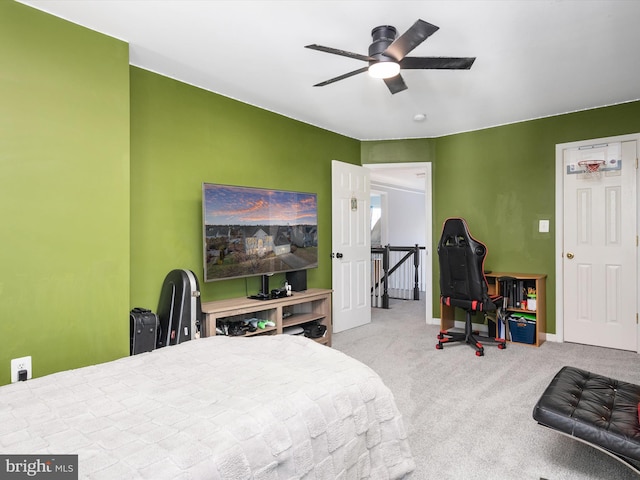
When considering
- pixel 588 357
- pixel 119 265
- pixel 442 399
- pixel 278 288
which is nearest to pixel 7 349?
pixel 119 265

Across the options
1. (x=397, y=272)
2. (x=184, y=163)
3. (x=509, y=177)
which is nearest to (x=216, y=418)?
(x=184, y=163)

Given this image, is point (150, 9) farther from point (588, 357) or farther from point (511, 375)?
point (588, 357)

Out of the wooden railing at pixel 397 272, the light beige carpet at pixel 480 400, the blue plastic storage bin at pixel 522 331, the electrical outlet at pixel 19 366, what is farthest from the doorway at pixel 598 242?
the electrical outlet at pixel 19 366

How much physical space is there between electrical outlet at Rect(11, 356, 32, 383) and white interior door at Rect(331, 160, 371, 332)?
10.2ft

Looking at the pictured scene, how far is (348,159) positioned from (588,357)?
3533 millimetres

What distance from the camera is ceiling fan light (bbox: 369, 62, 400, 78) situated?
2.41 m

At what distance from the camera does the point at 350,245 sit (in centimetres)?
501

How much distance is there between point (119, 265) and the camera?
2670 millimetres

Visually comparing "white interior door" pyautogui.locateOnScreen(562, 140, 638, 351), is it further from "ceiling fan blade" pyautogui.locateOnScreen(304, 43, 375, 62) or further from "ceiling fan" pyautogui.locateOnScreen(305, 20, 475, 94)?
"ceiling fan blade" pyautogui.locateOnScreen(304, 43, 375, 62)

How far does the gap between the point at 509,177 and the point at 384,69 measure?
9.81ft

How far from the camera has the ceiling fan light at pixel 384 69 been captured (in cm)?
241

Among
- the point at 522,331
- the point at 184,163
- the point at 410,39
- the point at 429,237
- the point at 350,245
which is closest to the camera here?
the point at 410,39

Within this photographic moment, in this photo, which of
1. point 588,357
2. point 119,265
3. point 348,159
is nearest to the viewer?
point 119,265

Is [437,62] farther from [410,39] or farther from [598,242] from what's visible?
[598,242]
